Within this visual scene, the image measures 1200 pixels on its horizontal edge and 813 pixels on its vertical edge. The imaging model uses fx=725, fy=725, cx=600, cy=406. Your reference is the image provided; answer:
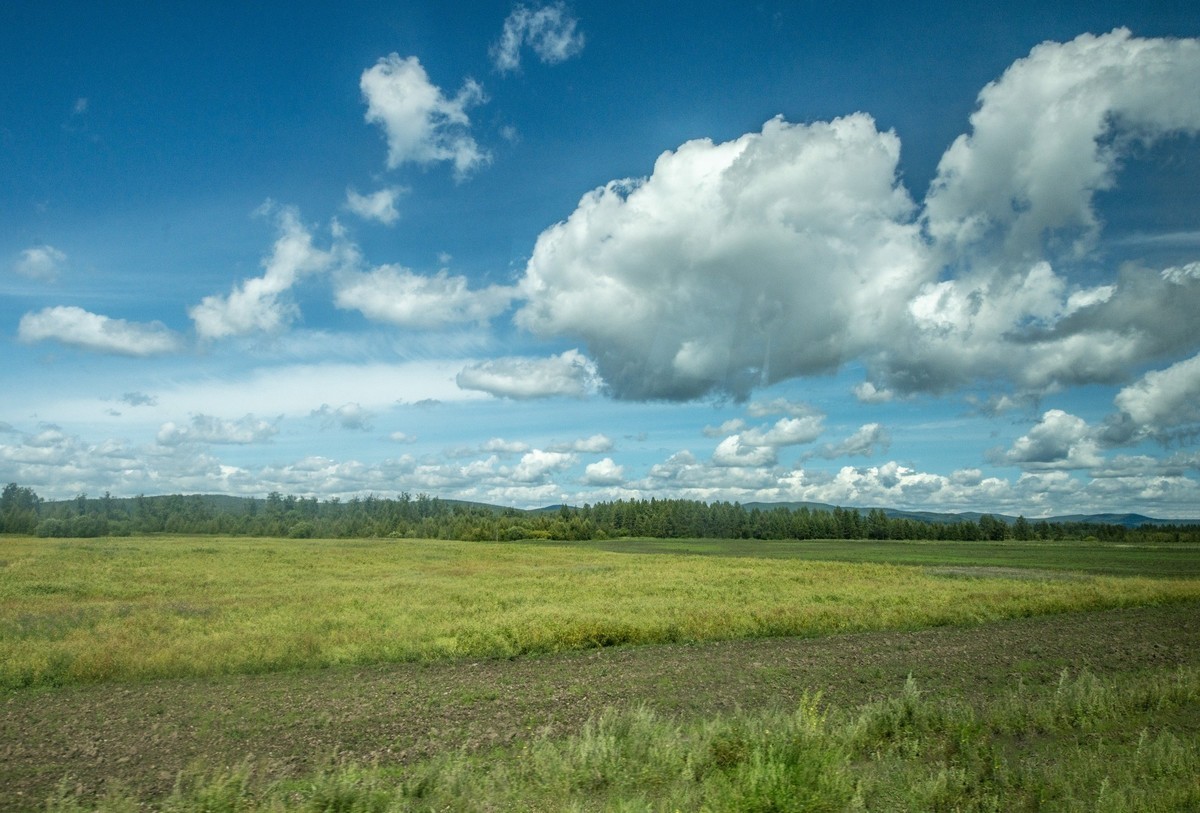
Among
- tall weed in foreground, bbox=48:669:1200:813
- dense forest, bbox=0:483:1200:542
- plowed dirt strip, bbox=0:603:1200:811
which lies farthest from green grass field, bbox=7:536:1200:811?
dense forest, bbox=0:483:1200:542

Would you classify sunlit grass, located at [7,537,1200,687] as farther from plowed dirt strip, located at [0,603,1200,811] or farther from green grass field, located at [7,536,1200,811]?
plowed dirt strip, located at [0,603,1200,811]

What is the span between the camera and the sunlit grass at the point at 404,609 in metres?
20.8

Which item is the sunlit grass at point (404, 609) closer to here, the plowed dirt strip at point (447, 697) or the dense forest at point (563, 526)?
the plowed dirt strip at point (447, 697)

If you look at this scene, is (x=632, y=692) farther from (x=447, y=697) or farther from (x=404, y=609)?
(x=404, y=609)

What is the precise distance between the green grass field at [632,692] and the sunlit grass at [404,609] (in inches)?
5.3

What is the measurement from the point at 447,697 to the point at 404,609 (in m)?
14.7

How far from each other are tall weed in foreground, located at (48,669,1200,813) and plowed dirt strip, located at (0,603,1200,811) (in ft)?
3.88

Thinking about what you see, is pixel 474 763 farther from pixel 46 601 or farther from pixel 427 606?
pixel 46 601

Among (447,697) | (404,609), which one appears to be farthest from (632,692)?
(404,609)

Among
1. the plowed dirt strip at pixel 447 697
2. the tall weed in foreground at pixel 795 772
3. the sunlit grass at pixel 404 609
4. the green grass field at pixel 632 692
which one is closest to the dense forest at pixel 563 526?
the sunlit grass at pixel 404 609

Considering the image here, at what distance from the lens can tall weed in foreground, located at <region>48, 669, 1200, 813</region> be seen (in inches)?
348

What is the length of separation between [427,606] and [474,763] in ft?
68.9

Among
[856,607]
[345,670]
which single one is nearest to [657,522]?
[856,607]

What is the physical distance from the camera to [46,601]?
31.0 metres
